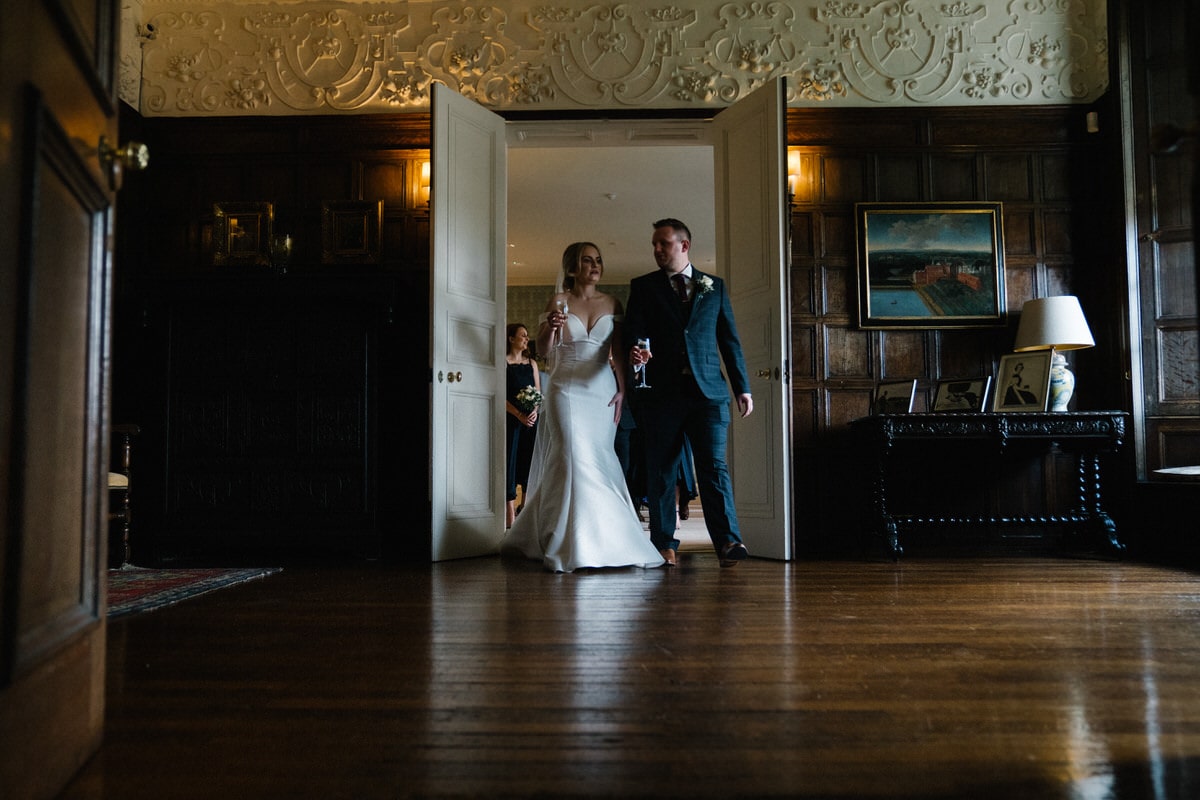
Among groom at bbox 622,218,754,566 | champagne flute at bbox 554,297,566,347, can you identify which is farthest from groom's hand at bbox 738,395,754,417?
champagne flute at bbox 554,297,566,347

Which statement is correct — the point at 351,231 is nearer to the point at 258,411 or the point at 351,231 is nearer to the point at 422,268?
the point at 422,268

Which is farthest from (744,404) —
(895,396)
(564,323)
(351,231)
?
(351,231)

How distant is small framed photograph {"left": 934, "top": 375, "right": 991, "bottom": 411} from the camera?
5.36 m

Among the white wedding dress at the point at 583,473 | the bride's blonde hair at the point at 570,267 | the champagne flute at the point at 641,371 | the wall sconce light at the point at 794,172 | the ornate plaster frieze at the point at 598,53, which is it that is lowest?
the white wedding dress at the point at 583,473

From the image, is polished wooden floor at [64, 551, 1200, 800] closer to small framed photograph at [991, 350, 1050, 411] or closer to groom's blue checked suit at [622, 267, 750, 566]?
groom's blue checked suit at [622, 267, 750, 566]

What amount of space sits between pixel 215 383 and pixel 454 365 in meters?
1.36

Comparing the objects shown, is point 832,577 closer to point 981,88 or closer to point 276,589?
point 276,589

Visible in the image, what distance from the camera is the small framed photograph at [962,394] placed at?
17.6ft

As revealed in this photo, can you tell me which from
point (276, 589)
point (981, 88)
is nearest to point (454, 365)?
point (276, 589)

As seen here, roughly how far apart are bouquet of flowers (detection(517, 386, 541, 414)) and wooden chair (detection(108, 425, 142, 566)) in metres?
2.34

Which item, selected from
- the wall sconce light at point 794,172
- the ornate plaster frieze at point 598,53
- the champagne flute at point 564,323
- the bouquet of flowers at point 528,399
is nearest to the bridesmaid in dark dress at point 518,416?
the bouquet of flowers at point 528,399

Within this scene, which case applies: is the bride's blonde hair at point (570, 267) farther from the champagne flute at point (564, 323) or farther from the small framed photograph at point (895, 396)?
the small framed photograph at point (895, 396)

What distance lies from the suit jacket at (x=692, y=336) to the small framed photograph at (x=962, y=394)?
5.66 ft

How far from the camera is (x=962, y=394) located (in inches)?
214
